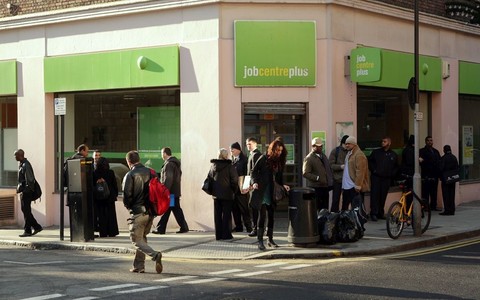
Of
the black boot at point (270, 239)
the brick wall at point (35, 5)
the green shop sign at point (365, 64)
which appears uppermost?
the brick wall at point (35, 5)

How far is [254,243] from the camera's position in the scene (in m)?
14.9

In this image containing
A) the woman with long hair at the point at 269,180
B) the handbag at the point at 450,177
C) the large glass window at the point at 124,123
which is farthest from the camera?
the handbag at the point at 450,177

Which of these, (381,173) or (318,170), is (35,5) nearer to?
(318,170)

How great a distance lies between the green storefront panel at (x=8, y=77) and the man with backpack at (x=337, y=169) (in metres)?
8.72

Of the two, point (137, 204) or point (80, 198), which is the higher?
point (137, 204)

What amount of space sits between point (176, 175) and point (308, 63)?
12.6 feet

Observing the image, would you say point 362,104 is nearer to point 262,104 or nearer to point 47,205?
point 262,104

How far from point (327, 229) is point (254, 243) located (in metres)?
1.55

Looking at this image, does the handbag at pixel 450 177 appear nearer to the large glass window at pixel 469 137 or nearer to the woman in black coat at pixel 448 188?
the woman in black coat at pixel 448 188

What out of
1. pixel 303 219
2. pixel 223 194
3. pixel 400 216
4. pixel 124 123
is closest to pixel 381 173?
pixel 400 216

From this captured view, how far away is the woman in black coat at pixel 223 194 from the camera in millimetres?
15406

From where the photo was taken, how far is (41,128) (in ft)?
64.8

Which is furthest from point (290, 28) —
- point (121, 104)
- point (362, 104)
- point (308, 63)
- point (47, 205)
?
point (47, 205)

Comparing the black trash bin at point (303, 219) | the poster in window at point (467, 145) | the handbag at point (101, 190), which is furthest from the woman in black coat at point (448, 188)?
the handbag at point (101, 190)
